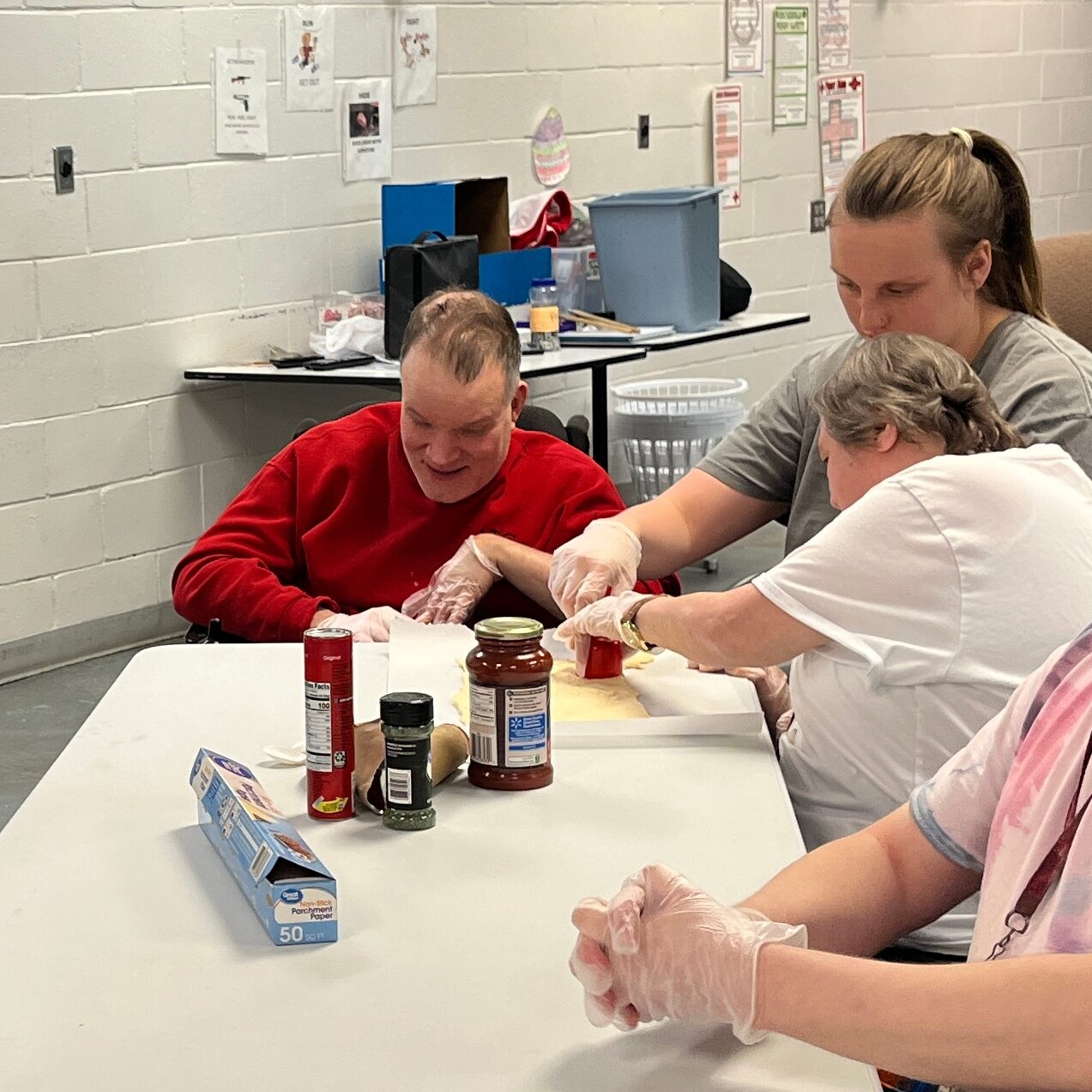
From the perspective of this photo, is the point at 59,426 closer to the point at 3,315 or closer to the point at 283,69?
the point at 3,315

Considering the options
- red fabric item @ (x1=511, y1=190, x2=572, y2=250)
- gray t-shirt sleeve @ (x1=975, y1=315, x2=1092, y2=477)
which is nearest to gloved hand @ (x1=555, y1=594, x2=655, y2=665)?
gray t-shirt sleeve @ (x1=975, y1=315, x2=1092, y2=477)

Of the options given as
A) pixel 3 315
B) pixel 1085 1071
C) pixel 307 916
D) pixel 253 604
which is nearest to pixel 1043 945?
pixel 1085 1071

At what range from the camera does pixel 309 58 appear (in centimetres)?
459

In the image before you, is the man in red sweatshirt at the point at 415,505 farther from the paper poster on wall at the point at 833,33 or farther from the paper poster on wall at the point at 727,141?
the paper poster on wall at the point at 833,33

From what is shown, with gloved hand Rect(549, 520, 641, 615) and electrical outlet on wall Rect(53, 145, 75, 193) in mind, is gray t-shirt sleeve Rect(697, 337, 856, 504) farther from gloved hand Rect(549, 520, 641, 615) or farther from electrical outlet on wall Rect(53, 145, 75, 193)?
electrical outlet on wall Rect(53, 145, 75, 193)

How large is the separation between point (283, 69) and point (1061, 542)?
338 centimetres

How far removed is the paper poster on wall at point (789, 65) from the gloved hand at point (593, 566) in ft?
13.9

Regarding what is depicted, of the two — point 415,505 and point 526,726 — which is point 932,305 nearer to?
point 415,505

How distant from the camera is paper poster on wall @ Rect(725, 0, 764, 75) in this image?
5.99 metres

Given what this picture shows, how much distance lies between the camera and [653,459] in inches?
214

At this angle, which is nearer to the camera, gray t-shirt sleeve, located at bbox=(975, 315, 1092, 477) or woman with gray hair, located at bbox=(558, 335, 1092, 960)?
woman with gray hair, located at bbox=(558, 335, 1092, 960)

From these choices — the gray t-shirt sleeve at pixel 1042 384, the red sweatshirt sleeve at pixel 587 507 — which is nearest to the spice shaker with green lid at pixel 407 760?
the red sweatshirt sleeve at pixel 587 507

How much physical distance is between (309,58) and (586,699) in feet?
10.3

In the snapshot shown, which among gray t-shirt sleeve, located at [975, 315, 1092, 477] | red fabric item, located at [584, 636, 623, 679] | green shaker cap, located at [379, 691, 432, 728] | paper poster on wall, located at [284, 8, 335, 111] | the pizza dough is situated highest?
paper poster on wall, located at [284, 8, 335, 111]
